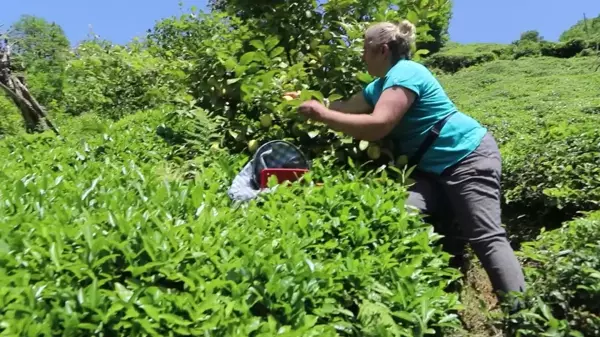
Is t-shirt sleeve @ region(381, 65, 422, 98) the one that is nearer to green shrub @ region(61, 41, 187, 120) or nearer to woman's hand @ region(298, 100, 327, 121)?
woman's hand @ region(298, 100, 327, 121)

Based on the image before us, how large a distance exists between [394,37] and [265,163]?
923 millimetres

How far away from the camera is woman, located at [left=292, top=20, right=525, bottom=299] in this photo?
277cm

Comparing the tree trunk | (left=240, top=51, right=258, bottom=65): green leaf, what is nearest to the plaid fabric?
(left=240, top=51, right=258, bottom=65): green leaf

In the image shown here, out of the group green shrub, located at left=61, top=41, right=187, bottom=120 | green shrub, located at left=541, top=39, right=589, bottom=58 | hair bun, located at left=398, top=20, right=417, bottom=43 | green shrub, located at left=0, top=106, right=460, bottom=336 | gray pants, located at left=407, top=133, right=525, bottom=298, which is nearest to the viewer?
green shrub, located at left=0, top=106, right=460, bottom=336

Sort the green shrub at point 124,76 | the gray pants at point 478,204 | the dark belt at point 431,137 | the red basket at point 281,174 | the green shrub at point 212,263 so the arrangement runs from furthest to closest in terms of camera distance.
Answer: the green shrub at point 124,76 → the dark belt at point 431,137 → the red basket at point 281,174 → the gray pants at point 478,204 → the green shrub at point 212,263

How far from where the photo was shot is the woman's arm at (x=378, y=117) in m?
2.75

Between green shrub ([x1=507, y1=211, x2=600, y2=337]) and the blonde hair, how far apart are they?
123cm

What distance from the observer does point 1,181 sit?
8.86 ft

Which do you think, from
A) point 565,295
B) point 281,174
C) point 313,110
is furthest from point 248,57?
point 565,295

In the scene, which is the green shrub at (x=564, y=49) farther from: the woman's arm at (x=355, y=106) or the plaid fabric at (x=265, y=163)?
the plaid fabric at (x=265, y=163)

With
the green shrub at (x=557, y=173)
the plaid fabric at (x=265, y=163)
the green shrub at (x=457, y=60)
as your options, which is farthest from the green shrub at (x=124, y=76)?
the green shrub at (x=457, y=60)

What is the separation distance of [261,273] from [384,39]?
171cm

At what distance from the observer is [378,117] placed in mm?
2746

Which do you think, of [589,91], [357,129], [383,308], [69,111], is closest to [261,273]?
[383,308]
